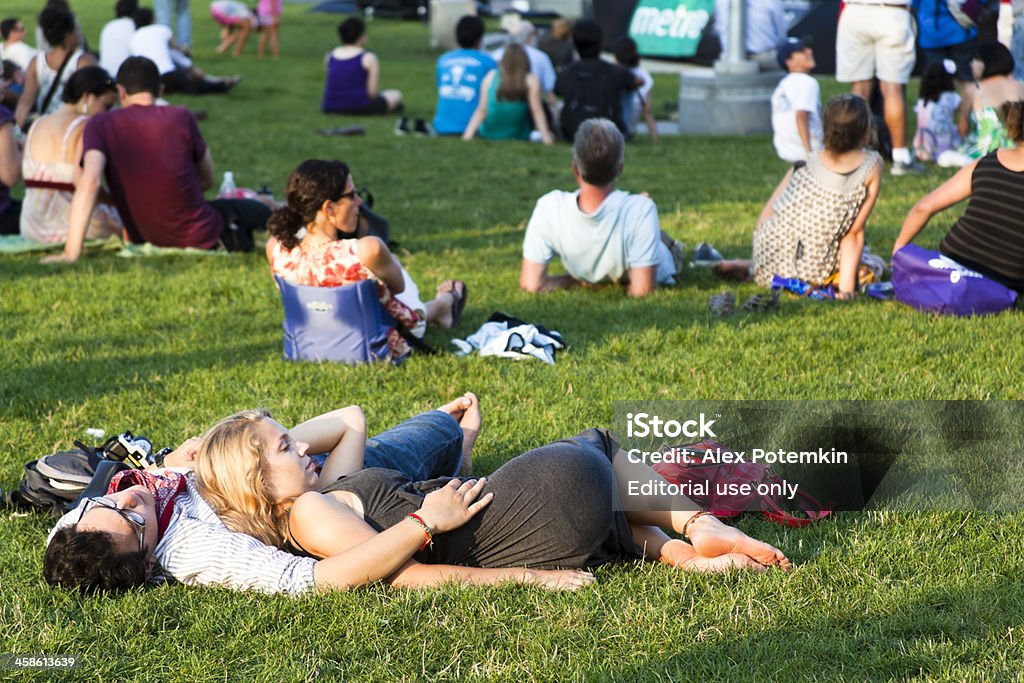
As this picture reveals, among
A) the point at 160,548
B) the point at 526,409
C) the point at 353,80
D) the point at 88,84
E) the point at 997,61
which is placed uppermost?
the point at 997,61

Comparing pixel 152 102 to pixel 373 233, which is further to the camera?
pixel 152 102

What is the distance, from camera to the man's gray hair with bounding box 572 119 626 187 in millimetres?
7488

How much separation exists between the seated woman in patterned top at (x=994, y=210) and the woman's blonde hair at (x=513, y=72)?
28.4 ft

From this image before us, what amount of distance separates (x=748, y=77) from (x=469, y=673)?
13.5 metres

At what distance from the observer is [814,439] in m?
4.62

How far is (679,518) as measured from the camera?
13.6 feet

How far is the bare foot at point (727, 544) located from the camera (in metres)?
3.93

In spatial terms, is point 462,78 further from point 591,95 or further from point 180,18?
point 180,18

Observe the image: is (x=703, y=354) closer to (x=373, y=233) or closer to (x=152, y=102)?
(x=373, y=233)

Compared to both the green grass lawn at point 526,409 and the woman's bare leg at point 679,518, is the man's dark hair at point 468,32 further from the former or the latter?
the woman's bare leg at point 679,518

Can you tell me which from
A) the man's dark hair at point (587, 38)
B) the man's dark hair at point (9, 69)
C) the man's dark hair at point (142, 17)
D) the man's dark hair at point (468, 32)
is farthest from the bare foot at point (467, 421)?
the man's dark hair at point (142, 17)

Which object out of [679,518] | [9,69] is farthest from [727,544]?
[9,69]

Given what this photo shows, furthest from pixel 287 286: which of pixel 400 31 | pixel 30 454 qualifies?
pixel 400 31

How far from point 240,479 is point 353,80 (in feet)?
49.4
